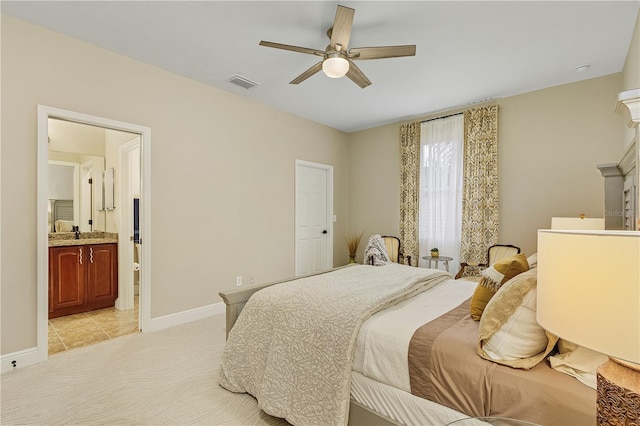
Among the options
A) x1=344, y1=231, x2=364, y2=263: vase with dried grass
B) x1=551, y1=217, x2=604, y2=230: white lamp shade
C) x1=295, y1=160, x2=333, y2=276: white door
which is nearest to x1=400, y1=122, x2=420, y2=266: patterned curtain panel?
x1=344, y1=231, x2=364, y2=263: vase with dried grass

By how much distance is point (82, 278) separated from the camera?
12.8 feet

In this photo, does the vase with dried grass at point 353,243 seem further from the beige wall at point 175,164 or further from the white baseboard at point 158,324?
the white baseboard at point 158,324

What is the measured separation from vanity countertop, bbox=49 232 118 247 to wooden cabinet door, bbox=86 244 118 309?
69 millimetres

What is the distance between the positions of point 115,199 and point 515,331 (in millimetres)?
4782

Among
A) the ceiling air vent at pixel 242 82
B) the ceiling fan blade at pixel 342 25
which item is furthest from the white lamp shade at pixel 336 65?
the ceiling air vent at pixel 242 82

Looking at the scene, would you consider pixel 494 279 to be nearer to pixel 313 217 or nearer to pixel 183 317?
pixel 183 317

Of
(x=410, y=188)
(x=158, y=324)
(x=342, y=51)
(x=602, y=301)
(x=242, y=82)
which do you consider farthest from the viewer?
(x=410, y=188)

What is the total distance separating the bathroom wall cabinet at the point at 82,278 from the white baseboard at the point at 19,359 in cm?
142

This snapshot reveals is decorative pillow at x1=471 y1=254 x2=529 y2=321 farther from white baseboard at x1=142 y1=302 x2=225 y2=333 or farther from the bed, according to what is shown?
white baseboard at x1=142 y1=302 x2=225 y2=333

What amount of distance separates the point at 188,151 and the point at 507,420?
365cm

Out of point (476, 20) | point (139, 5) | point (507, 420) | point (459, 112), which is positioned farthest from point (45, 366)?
point (459, 112)

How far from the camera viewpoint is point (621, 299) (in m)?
0.60

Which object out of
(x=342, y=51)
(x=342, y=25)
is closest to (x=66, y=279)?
(x=342, y=51)

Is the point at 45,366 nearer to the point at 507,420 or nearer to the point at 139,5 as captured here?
the point at 139,5
